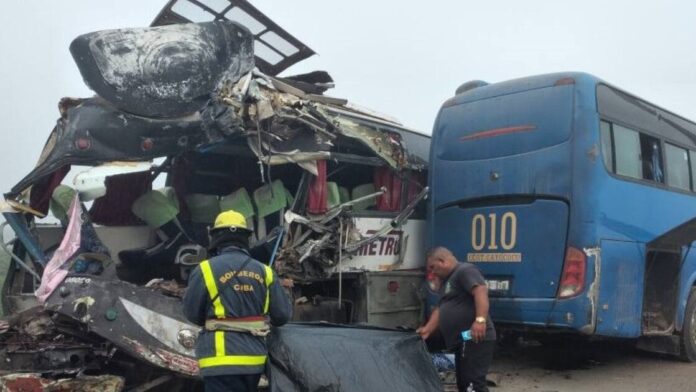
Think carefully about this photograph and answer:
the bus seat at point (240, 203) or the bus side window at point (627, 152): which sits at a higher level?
the bus side window at point (627, 152)

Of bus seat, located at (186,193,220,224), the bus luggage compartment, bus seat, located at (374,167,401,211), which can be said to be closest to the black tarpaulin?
the bus luggage compartment

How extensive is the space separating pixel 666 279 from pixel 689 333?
2.27 feet

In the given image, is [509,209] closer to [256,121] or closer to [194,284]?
[256,121]

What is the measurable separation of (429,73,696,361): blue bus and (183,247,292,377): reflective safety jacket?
345 cm

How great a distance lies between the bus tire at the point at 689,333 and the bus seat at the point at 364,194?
3679 millimetres

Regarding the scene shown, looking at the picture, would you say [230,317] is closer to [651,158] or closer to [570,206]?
[570,206]

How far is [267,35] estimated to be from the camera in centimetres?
671

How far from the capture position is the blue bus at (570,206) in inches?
240

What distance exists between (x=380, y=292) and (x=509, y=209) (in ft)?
4.99

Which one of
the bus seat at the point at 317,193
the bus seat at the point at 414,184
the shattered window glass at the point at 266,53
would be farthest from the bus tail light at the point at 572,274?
the shattered window glass at the point at 266,53

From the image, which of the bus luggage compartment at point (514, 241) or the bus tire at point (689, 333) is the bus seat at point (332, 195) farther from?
the bus tire at point (689, 333)

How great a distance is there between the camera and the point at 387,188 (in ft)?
23.1

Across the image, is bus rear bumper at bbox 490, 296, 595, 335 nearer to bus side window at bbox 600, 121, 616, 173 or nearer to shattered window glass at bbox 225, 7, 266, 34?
bus side window at bbox 600, 121, 616, 173

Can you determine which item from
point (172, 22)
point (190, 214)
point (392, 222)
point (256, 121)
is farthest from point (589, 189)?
point (172, 22)
